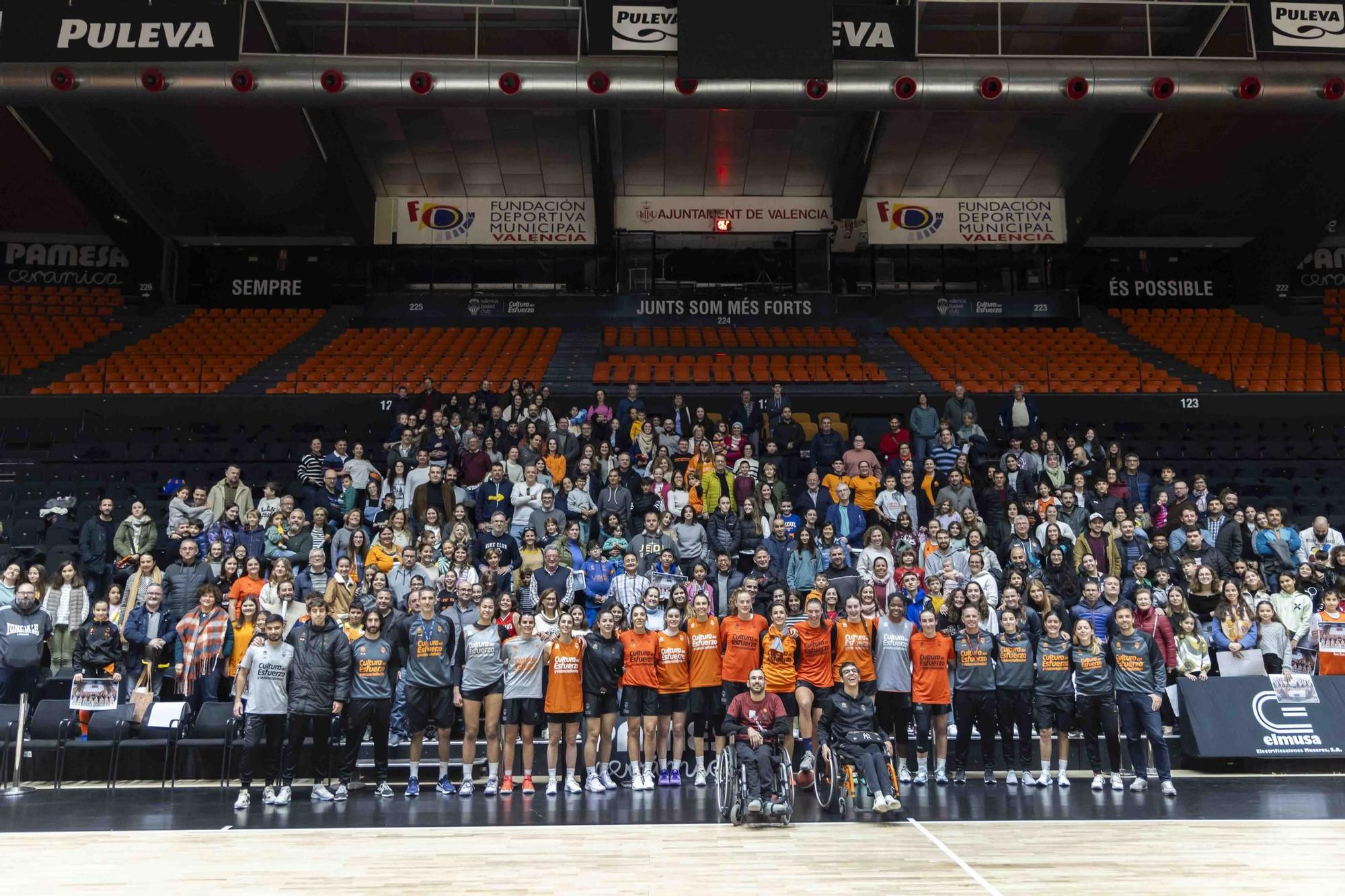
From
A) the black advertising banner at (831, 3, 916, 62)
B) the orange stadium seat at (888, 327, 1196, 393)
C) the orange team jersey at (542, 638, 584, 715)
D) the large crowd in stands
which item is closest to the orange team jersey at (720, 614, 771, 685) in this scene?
the large crowd in stands

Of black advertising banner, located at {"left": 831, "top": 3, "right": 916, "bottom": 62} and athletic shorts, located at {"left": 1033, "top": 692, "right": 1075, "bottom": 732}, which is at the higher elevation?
black advertising banner, located at {"left": 831, "top": 3, "right": 916, "bottom": 62}

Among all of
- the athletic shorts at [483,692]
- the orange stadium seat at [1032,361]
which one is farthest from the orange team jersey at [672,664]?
the orange stadium seat at [1032,361]

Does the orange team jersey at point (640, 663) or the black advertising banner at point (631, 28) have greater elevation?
the black advertising banner at point (631, 28)

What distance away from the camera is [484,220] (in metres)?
25.7

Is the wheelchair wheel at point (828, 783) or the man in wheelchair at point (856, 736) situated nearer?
the man in wheelchair at point (856, 736)

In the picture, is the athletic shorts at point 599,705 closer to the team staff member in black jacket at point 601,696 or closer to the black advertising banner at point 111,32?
the team staff member in black jacket at point 601,696

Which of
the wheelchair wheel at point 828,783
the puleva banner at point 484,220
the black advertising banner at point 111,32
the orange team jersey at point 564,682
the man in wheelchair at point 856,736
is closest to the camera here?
the man in wheelchair at point 856,736

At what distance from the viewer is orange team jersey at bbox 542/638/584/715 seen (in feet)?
33.9

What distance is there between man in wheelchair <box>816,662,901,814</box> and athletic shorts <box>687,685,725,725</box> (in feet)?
3.54

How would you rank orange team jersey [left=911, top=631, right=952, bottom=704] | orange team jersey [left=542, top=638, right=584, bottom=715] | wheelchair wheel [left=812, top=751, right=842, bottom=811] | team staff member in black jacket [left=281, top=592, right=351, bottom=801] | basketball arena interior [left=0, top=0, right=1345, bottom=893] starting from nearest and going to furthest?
wheelchair wheel [left=812, top=751, right=842, bottom=811] → basketball arena interior [left=0, top=0, right=1345, bottom=893] → team staff member in black jacket [left=281, top=592, right=351, bottom=801] → orange team jersey [left=542, top=638, right=584, bottom=715] → orange team jersey [left=911, top=631, right=952, bottom=704]

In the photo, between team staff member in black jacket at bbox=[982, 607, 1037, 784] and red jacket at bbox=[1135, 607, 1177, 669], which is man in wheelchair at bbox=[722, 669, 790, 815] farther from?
red jacket at bbox=[1135, 607, 1177, 669]

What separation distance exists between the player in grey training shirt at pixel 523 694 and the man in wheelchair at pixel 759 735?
1858 mm

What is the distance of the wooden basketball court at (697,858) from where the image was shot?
7.25 meters

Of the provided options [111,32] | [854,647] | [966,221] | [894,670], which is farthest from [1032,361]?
[111,32]
